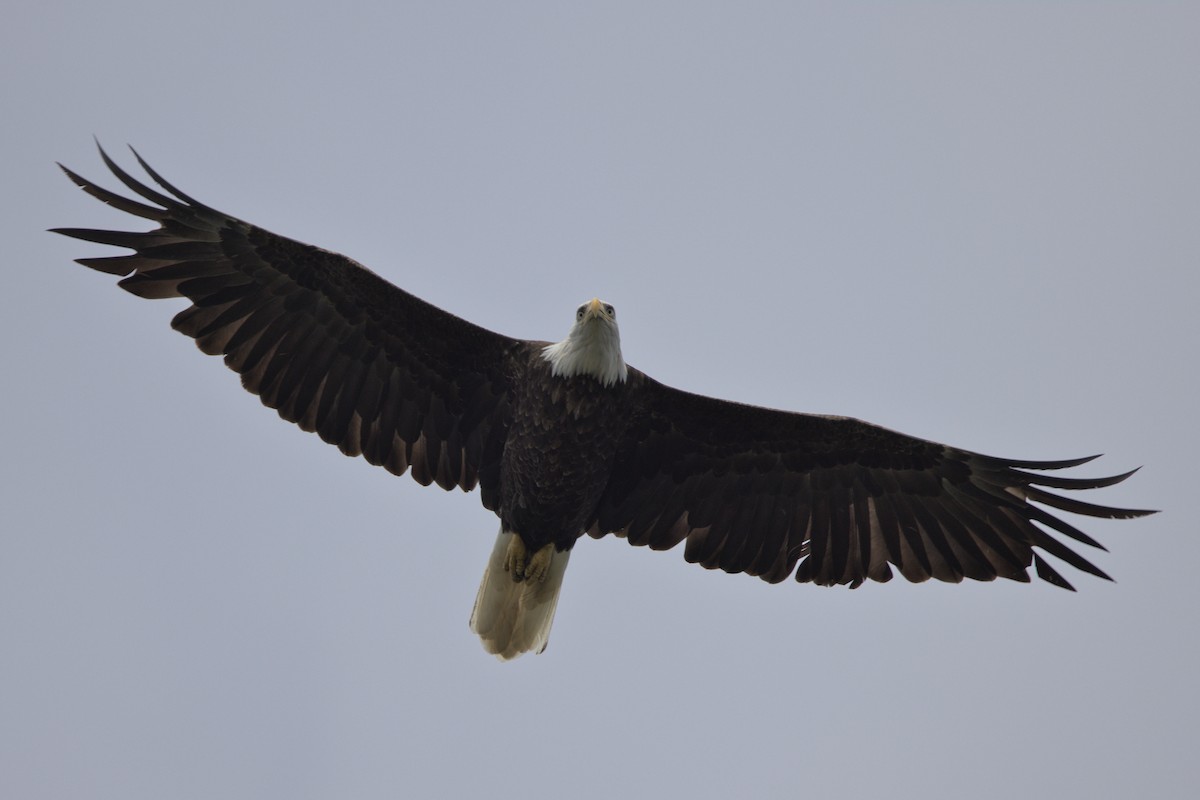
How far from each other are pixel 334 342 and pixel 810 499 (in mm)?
3560

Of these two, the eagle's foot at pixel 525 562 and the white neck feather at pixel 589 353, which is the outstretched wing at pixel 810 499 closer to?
the eagle's foot at pixel 525 562

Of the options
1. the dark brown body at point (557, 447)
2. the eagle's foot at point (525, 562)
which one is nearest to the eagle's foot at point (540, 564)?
the eagle's foot at point (525, 562)

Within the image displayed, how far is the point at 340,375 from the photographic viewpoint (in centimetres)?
1085

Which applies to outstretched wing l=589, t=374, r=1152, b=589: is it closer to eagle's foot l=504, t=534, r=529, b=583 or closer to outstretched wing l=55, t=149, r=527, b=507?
eagle's foot l=504, t=534, r=529, b=583

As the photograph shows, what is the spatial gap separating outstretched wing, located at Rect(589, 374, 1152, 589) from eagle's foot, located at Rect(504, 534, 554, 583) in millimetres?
391

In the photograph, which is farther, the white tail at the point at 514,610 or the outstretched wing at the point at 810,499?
the white tail at the point at 514,610

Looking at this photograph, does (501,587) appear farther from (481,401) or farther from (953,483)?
(953,483)

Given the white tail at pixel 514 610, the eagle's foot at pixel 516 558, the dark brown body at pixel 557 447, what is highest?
the dark brown body at pixel 557 447

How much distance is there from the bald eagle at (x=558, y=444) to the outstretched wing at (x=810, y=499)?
0.4 inches

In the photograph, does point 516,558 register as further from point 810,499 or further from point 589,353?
point 810,499

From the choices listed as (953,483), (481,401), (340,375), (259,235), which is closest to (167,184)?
(259,235)

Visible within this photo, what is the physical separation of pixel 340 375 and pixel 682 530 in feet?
8.78

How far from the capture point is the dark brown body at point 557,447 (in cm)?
1021

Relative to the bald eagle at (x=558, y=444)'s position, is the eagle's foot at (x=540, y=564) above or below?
below
